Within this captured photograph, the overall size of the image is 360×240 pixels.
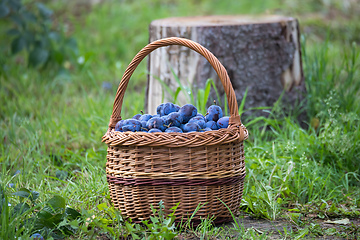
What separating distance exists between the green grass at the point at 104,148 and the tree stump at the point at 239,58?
177 millimetres

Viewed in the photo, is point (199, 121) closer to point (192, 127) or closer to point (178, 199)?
point (192, 127)

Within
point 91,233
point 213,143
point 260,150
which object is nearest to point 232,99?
point 213,143

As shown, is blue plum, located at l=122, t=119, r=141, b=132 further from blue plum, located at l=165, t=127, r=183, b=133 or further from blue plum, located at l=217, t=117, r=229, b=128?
blue plum, located at l=217, t=117, r=229, b=128

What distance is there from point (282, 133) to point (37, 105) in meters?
2.18

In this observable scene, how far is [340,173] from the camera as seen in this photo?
2.10 meters

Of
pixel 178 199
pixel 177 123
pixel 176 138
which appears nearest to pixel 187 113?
pixel 177 123

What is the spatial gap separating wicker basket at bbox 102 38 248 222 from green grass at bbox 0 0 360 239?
103mm

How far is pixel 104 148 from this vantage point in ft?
7.84

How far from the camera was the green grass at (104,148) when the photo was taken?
5.53 ft

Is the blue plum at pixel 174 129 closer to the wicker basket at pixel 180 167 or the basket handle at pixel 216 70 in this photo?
Result: the wicker basket at pixel 180 167

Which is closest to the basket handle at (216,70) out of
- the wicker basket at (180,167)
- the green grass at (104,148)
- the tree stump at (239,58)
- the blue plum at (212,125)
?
the wicker basket at (180,167)

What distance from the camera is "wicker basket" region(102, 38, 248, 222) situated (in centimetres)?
143

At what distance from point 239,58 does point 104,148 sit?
117cm

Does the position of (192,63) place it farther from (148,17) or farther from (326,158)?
(148,17)
